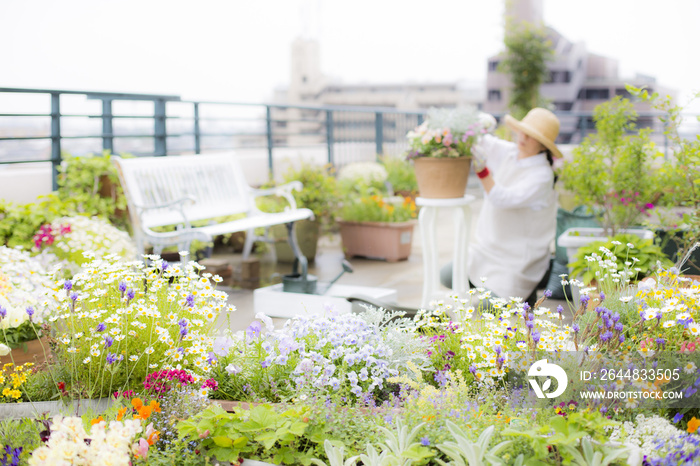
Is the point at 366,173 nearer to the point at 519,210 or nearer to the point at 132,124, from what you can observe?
the point at 132,124

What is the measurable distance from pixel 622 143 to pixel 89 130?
13.2 ft

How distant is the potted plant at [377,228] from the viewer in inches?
211

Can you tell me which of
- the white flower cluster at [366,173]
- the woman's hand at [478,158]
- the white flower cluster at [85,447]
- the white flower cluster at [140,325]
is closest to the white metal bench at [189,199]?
the woman's hand at [478,158]

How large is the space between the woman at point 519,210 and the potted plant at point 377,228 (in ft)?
4.75

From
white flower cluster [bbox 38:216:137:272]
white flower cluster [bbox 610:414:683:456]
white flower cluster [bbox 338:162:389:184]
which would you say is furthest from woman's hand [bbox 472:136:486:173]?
Answer: white flower cluster [bbox 338:162:389:184]

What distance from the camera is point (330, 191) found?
552cm

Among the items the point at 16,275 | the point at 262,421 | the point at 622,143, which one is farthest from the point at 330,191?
the point at 262,421

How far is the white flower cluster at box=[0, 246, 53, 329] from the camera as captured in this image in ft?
6.86

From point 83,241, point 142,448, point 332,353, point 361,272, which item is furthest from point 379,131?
point 142,448

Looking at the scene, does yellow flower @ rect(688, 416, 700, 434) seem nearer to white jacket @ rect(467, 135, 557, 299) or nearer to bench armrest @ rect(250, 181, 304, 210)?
white jacket @ rect(467, 135, 557, 299)

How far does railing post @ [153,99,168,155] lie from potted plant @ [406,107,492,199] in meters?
2.37

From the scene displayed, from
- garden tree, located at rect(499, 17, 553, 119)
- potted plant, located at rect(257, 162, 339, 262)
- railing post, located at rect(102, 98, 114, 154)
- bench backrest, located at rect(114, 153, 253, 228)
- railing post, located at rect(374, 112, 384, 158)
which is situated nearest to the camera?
Result: bench backrest, located at rect(114, 153, 253, 228)

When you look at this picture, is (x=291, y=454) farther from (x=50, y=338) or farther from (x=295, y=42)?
(x=295, y=42)

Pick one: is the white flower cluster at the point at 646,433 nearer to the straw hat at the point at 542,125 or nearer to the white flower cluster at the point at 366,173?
the straw hat at the point at 542,125
